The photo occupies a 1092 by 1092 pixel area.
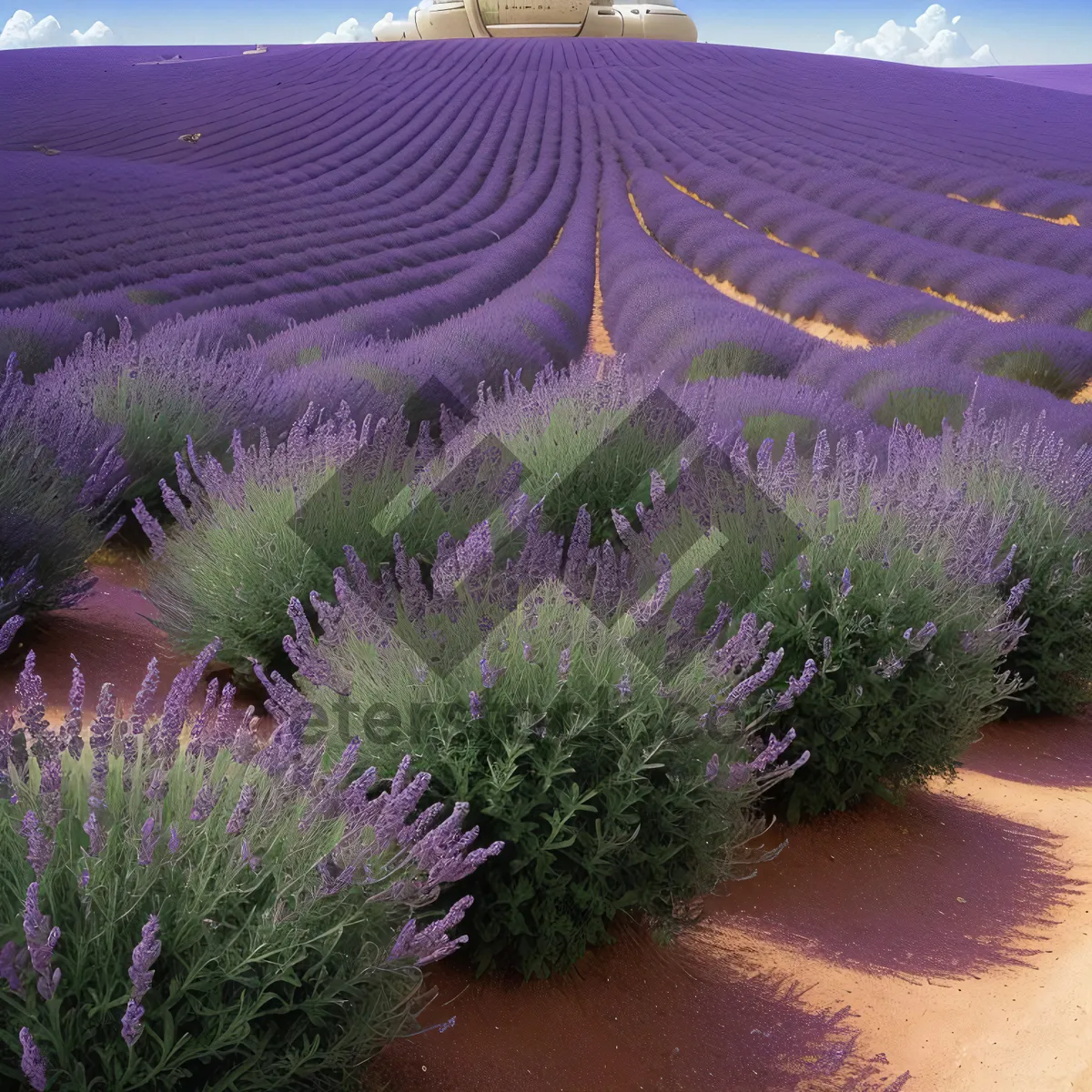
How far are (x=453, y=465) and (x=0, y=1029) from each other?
266 centimetres

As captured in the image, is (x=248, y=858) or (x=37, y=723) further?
(x=37, y=723)

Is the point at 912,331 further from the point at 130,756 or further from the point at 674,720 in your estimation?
the point at 130,756

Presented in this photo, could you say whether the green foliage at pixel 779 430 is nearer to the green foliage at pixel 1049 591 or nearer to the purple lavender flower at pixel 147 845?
the green foliage at pixel 1049 591

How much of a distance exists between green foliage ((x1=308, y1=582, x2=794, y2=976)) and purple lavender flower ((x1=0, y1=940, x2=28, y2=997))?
0.87m

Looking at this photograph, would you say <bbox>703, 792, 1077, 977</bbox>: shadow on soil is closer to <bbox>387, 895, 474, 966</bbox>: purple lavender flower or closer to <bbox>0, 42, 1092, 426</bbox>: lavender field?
<bbox>387, 895, 474, 966</bbox>: purple lavender flower

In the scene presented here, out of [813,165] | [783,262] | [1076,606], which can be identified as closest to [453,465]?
[1076,606]

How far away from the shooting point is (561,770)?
2.03m

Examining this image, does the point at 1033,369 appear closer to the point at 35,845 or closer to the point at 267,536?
the point at 267,536

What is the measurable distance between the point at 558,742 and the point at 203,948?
32.1 inches

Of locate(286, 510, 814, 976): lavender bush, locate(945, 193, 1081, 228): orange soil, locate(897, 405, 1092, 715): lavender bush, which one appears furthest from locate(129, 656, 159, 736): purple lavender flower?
locate(945, 193, 1081, 228): orange soil

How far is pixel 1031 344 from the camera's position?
28.8 ft

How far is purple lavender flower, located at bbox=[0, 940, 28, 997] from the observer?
1267 mm

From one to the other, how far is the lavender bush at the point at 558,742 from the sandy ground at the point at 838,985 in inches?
4.8

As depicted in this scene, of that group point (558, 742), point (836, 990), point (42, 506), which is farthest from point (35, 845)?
point (42, 506)
